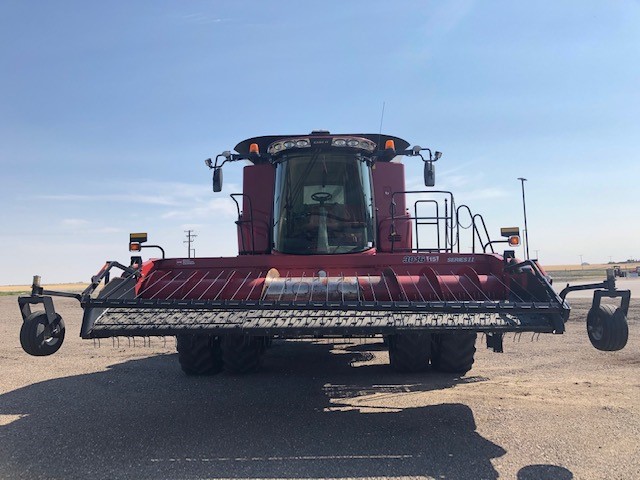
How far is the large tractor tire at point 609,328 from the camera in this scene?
419 cm

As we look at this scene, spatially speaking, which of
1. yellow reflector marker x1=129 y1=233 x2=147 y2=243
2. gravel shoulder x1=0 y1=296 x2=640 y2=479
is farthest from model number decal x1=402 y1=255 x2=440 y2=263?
yellow reflector marker x1=129 y1=233 x2=147 y2=243

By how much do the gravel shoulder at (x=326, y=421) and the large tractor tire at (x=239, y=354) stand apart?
176 millimetres

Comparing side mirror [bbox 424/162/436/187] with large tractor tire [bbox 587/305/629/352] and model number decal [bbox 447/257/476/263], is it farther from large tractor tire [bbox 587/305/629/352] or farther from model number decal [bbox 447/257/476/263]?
large tractor tire [bbox 587/305/629/352]

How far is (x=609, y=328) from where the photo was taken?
4207mm

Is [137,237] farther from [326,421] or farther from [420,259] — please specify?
[420,259]

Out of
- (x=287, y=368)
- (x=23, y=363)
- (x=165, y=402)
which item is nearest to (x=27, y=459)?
(x=165, y=402)

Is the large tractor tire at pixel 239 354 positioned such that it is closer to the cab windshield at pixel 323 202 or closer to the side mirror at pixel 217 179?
the cab windshield at pixel 323 202

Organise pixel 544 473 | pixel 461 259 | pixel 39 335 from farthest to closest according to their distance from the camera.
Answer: pixel 461 259 < pixel 39 335 < pixel 544 473

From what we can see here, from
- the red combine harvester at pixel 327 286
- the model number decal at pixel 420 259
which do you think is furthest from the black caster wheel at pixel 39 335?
the model number decal at pixel 420 259

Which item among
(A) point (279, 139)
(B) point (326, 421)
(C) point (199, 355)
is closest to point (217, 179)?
(A) point (279, 139)

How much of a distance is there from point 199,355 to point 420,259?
3417mm

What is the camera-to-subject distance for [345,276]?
19.3 ft

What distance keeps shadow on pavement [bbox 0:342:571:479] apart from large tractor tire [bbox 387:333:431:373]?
17cm

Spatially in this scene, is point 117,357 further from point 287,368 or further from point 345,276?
point 345,276
